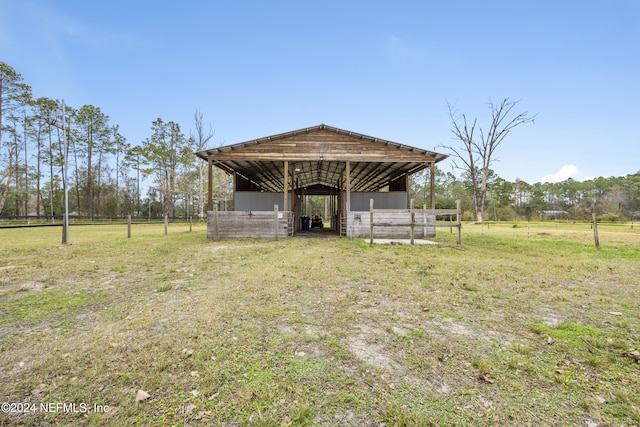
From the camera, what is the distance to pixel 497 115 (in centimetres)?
3059

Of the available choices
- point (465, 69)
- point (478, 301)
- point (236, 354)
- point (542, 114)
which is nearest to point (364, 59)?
point (465, 69)

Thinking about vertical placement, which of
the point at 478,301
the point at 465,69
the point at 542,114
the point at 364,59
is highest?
the point at 364,59

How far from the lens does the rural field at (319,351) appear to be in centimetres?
172

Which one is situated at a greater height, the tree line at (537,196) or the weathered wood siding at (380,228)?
the tree line at (537,196)

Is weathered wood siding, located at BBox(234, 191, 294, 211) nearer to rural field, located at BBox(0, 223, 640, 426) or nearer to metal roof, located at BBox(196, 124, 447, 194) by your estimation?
metal roof, located at BBox(196, 124, 447, 194)

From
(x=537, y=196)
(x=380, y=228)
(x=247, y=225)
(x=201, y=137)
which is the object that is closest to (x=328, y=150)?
(x=380, y=228)

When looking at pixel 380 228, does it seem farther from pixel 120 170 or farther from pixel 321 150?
pixel 120 170

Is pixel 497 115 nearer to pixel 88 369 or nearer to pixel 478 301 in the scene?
pixel 478 301

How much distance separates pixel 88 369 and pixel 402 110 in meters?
37.0

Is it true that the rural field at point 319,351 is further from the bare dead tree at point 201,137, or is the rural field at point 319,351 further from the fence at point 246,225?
the bare dead tree at point 201,137

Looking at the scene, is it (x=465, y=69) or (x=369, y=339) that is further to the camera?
(x=465, y=69)

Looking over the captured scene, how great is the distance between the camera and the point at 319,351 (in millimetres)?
2459

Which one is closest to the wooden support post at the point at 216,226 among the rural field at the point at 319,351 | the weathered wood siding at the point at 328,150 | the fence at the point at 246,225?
the fence at the point at 246,225

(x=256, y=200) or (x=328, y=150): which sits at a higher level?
(x=328, y=150)
